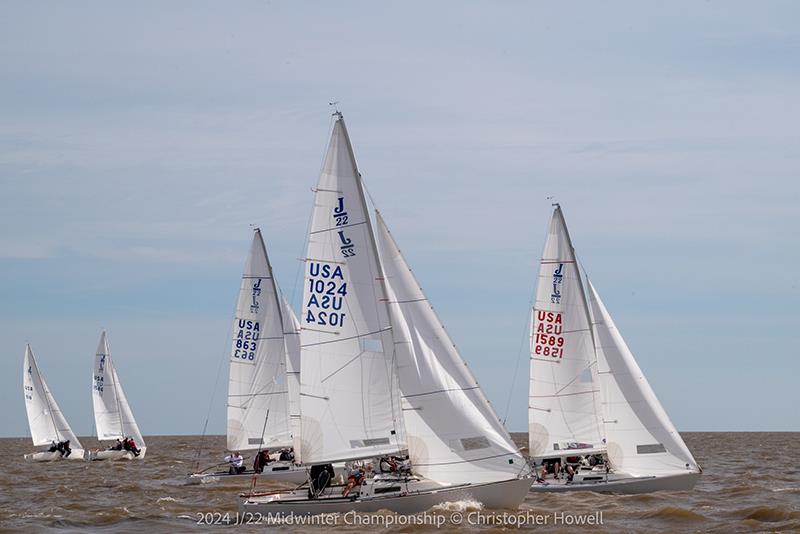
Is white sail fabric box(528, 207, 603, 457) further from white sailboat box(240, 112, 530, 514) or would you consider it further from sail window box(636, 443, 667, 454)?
white sailboat box(240, 112, 530, 514)

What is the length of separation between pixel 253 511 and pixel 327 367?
4106mm

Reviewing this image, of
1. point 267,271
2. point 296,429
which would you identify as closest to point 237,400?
point 267,271

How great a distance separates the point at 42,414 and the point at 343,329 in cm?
5257

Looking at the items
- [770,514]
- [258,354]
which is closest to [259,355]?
[258,354]

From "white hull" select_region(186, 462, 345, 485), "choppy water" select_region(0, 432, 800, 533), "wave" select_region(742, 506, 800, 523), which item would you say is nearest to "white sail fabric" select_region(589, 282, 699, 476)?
"choppy water" select_region(0, 432, 800, 533)

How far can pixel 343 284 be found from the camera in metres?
30.0

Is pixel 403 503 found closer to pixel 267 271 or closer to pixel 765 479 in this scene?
pixel 267 271

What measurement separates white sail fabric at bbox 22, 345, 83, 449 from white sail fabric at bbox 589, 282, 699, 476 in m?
47.0

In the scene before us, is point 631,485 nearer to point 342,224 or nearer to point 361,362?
point 361,362

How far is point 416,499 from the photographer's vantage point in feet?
93.4

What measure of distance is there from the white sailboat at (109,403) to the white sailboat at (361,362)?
145 feet

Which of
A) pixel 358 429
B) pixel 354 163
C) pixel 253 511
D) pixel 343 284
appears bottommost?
pixel 253 511

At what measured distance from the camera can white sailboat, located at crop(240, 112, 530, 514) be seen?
96.3 ft

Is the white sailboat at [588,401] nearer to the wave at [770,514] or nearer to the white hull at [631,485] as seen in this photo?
the white hull at [631,485]
